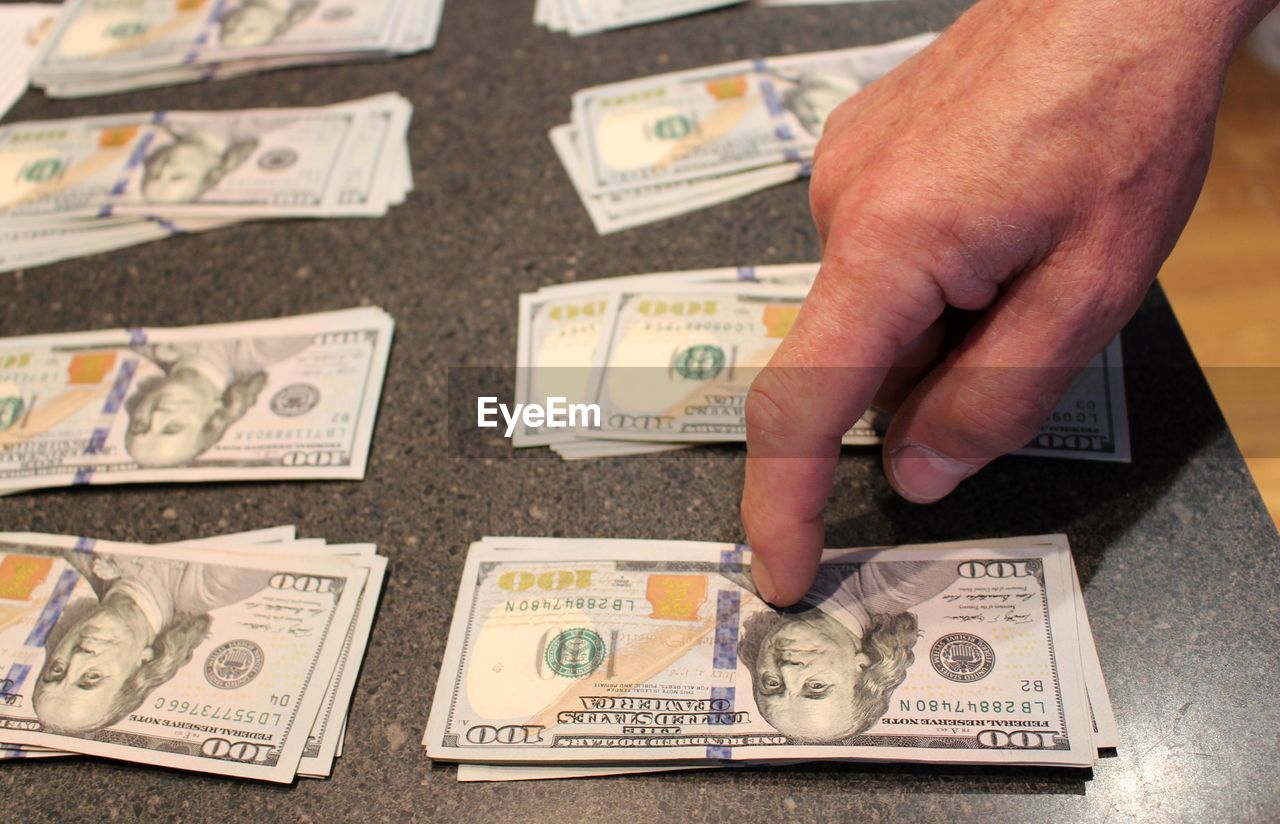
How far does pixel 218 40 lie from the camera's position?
3.96ft

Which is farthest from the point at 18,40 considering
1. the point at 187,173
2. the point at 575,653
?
the point at 575,653

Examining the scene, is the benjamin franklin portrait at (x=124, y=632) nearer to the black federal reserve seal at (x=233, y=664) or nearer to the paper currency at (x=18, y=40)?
the black federal reserve seal at (x=233, y=664)

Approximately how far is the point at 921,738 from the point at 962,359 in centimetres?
24

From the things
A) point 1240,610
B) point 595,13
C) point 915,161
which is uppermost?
point 915,161

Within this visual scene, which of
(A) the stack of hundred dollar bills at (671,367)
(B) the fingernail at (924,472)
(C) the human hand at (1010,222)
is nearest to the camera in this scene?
A: (C) the human hand at (1010,222)

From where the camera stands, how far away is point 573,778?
611 millimetres

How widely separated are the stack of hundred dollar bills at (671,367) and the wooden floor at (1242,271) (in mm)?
156

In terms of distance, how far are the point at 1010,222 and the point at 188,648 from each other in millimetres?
629

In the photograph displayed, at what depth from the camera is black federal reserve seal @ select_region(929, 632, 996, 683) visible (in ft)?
2.03

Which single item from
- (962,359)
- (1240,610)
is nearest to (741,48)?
(962,359)

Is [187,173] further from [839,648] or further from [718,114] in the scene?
[839,648]

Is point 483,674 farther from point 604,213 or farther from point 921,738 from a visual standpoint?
point 604,213

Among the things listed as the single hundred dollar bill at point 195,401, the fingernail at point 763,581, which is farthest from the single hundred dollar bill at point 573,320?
the fingernail at point 763,581

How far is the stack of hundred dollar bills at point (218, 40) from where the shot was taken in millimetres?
1185
